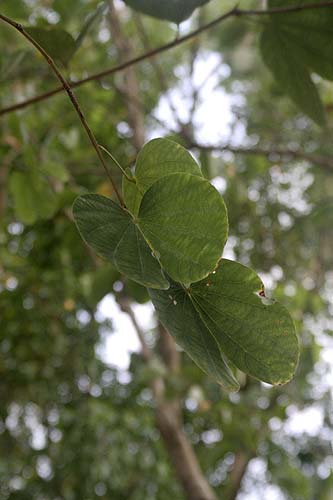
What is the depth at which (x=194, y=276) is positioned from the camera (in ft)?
1.35

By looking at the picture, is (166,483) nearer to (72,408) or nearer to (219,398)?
(72,408)

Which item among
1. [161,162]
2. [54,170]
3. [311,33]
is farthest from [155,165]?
[54,170]

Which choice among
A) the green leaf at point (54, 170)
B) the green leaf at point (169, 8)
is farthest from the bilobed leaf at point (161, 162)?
the green leaf at point (54, 170)

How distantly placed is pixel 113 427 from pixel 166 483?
360 millimetres

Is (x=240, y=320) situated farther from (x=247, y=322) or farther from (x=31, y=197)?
(x=31, y=197)

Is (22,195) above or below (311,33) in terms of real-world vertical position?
below

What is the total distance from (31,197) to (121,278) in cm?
23

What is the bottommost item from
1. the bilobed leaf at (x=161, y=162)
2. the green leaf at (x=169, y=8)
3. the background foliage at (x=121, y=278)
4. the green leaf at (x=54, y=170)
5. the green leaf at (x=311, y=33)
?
the background foliage at (x=121, y=278)

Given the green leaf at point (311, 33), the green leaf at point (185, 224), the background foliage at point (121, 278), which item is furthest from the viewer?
the background foliage at point (121, 278)

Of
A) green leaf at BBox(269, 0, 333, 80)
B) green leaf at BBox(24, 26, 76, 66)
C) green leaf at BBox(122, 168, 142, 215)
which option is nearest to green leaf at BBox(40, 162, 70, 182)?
green leaf at BBox(24, 26, 76, 66)

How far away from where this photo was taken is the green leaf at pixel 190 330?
45 cm

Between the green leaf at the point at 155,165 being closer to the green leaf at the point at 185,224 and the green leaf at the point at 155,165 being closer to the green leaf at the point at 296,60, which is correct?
the green leaf at the point at 185,224

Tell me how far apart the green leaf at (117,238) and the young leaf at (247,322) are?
5 centimetres

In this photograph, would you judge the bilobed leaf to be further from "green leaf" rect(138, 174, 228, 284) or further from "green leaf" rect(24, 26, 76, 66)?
"green leaf" rect(24, 26, 76, 66)
